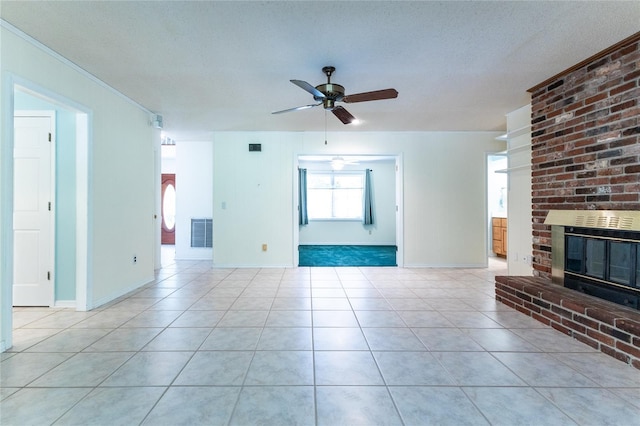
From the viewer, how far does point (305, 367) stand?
1833 millimetres

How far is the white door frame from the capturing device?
206cm

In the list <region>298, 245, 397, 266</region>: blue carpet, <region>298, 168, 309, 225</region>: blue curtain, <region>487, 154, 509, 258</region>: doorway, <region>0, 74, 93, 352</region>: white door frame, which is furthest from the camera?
<region>298, 168, 309, 225</region>: blue curtain

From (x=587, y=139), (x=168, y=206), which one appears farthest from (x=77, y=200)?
(x=168, y=206)

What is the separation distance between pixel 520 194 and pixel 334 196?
494 centimetres

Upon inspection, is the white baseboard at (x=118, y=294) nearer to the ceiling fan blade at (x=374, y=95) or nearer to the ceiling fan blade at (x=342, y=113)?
the ceiling fan blade at (x=342, y=113)

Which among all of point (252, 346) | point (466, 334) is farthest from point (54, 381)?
point (466, 334)

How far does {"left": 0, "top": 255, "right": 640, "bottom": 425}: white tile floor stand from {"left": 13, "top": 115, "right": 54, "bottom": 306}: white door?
31cm

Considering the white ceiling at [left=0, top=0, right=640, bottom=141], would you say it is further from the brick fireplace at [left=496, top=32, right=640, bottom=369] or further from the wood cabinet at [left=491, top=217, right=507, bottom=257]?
the wood cabinet at [left=491, top=217, right=507, bottom=257]

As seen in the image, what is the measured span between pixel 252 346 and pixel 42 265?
2.49 metres

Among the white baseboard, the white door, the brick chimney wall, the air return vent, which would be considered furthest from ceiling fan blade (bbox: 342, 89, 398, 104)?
the air return vent

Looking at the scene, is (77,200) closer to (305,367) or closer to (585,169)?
(305,367)

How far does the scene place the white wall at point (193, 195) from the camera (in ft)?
19.0

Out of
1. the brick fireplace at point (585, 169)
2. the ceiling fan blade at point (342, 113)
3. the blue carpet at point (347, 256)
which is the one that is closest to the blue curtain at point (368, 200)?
the blue carpet at point (347, 256)

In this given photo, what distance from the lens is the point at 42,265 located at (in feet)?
9.65
